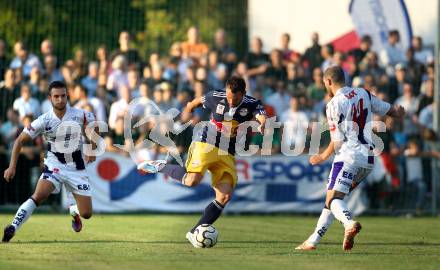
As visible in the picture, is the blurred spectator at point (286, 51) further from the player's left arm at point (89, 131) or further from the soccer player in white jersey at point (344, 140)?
the soccer player in white jersey at point (344, 140)

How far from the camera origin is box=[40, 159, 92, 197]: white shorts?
12.8 metres

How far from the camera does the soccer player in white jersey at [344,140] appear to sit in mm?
11438

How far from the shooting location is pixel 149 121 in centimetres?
1920

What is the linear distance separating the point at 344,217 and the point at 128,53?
10.5 m

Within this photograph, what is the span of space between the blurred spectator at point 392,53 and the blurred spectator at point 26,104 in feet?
25.3

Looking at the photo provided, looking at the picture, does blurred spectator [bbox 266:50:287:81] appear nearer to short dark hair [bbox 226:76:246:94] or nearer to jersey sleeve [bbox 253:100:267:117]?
jersey sleeve [bbox 253:100:267:117]

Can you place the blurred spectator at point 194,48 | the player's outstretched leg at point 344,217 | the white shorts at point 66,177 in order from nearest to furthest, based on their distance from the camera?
1. the player's outstretched leg at point 344,217
2. the white shorts at point 66,177
3. the blurred spectator at point 194,48

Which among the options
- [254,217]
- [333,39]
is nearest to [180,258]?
[254,217]

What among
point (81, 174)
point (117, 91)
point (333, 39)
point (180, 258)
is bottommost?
point (180, 258)

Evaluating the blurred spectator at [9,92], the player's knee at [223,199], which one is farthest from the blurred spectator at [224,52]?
the player's knee at [223,199]

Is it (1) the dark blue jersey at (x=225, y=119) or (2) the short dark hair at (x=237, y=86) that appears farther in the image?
(1) the dark blue jersey at (x=225, y=119)

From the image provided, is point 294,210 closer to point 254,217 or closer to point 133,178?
point 254,217

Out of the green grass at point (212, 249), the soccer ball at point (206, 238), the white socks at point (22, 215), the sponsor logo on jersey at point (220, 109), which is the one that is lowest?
the green grass at point (212, 249)

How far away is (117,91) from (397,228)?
6.96 metres
